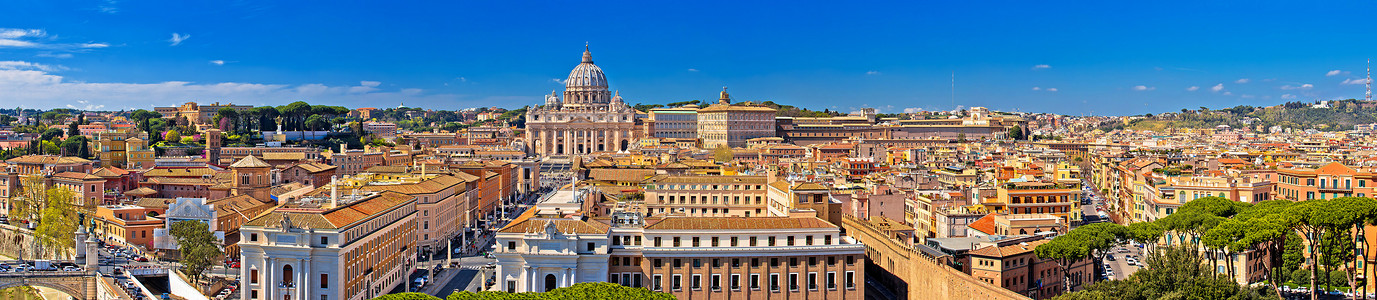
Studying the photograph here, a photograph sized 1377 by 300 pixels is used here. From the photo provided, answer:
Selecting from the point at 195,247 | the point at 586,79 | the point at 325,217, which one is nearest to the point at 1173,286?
the point at 325,217

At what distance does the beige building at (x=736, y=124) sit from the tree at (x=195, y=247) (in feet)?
277

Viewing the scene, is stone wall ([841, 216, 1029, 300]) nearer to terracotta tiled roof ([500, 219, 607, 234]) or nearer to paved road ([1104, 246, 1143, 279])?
paved road ([1104, 246, 1143, 279])

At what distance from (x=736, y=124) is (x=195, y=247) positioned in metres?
89.5

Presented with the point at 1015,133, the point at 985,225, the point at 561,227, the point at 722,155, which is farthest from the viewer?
the point at 1015,133

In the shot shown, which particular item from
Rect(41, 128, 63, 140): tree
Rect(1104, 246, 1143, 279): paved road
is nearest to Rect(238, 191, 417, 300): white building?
Rect(1104, 246, 1143, 279): paved road

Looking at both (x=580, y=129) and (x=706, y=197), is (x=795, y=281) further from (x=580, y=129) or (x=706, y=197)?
(x=580, y=129)

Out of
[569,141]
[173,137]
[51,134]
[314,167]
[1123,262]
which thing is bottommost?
[1123,262]

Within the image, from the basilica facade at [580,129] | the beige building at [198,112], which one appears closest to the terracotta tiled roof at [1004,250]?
the basilica facade at [580,129]

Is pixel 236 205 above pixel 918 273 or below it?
above

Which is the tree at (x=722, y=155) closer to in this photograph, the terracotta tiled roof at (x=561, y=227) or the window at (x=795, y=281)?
the window at (x=795, y=281)

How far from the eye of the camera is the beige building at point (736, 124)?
12638 cm

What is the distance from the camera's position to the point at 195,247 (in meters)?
40.3

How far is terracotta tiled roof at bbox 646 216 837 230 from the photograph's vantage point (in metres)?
31.5

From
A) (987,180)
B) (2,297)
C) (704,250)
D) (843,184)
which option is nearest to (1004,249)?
(704,250)
